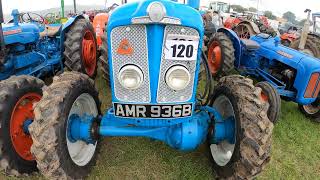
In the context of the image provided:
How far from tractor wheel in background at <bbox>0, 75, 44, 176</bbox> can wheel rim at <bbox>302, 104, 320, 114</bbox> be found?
401 centimetres

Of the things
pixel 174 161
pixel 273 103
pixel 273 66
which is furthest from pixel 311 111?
pixel 174 161

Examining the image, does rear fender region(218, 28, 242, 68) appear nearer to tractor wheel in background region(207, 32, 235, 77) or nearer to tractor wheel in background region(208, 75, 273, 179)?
tractor wheel in background region(207, 32, 235, 77)

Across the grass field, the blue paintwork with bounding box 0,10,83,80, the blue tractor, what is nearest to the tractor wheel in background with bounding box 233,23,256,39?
the blue tractor

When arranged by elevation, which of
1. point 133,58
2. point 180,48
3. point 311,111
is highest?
point 180,48

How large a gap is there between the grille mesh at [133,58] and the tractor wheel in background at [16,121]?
101 centimetres

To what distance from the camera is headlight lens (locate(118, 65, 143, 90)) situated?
2330 millimetres

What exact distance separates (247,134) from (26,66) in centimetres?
359

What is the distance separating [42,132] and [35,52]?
2.87 metres

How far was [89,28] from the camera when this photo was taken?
5090 millimetres

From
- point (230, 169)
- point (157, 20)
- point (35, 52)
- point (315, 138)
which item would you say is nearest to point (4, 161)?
point (157, 20)

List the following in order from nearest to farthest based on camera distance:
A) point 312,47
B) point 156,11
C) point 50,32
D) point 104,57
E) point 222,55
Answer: point 156,11
point 104,57
point 50,32
point 222,55
point 312,47

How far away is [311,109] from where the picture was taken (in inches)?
184

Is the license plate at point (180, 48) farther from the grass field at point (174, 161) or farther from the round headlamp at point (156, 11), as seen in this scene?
the grass field at point (174, 161)

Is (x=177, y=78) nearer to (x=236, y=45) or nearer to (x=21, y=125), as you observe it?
(x=21, y=125)
